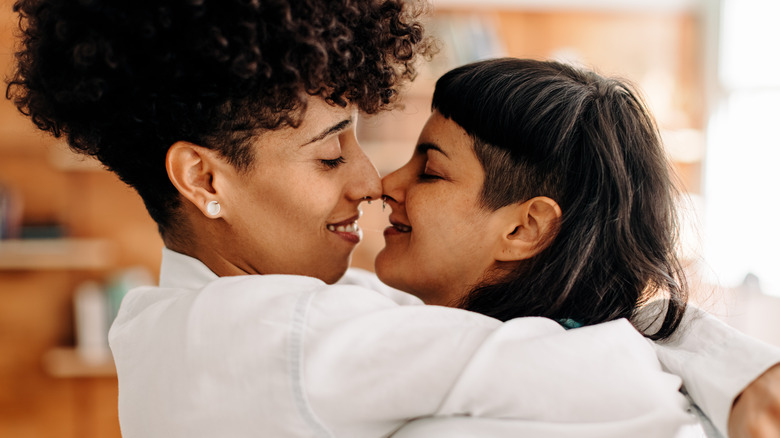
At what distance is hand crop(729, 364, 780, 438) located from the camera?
2.88ft

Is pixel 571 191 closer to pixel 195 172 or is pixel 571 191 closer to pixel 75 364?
pixel 195 172

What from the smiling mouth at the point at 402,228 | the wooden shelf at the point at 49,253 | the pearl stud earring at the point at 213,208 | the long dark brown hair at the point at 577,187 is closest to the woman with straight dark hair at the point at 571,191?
the long dark brown hair at the point at 577,187

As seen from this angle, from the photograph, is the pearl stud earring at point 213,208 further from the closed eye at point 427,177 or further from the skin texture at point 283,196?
the closed eye at point 427,177

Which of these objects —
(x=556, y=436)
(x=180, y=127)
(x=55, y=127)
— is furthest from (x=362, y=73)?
(x=556, y=436)

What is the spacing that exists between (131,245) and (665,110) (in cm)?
308

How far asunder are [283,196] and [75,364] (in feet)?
9.18

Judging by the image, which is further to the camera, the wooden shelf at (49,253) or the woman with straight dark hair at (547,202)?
the wooden shelf at (49,253)

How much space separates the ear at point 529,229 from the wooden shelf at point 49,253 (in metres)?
2.86

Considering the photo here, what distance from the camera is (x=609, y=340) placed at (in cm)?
97

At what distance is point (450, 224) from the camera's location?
131cm

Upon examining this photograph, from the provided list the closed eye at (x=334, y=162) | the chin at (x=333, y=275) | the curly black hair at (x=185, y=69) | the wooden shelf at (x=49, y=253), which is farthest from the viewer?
the wooden shelf at (x=49, y=253)

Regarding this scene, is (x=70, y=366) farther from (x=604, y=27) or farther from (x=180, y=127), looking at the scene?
(x=604, y=27)

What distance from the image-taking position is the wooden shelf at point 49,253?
137 inches

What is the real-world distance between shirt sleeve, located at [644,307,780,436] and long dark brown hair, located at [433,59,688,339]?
90mm
